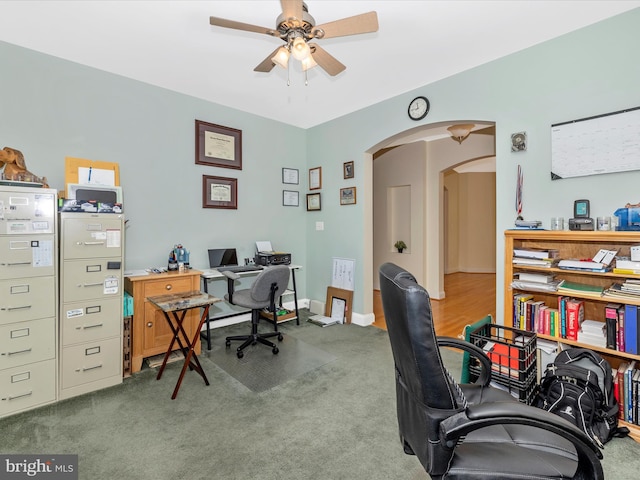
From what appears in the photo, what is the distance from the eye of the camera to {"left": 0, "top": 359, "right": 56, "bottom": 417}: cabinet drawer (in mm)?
2154

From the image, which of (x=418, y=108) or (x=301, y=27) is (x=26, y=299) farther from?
(x=418, y=108)

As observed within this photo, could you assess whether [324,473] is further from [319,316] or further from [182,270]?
[319,316]

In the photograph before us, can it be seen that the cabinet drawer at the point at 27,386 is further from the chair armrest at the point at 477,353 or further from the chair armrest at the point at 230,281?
the chair armrest at the point at 477,353

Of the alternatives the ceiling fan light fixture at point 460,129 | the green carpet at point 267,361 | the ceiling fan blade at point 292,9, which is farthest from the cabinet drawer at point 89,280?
the ceiling fan light fixture at point 460,129

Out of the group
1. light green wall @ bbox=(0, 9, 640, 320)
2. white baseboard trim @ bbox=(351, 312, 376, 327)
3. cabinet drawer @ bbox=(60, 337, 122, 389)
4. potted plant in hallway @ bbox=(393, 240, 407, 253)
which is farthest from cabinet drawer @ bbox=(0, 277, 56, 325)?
potted plant in hallway @ bbox=(393, 240, 407, 253)

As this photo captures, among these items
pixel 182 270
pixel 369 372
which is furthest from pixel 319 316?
pixel 182 270

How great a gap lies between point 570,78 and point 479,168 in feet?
21.5

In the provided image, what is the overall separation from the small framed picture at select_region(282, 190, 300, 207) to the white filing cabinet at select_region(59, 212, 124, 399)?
Result: 2411mm

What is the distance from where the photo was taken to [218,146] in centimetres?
400

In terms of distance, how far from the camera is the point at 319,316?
4488 mm

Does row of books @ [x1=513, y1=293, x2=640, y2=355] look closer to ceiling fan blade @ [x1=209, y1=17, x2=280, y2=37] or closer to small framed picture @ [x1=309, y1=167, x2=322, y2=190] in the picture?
ceiling fan blade @ [x1=209, y1=17, x2=280, y2=37]

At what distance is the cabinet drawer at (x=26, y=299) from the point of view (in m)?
2.16

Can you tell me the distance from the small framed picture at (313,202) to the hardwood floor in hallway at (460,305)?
6.07ft

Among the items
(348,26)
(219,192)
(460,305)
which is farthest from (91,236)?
(460,305)
